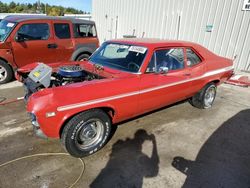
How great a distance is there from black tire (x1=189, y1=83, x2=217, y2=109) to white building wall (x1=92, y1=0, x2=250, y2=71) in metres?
3.85

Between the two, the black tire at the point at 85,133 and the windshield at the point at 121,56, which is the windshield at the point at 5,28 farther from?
the black tire at the point at 85,133

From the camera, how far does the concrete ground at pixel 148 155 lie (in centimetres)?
261

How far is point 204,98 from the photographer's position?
471 cm

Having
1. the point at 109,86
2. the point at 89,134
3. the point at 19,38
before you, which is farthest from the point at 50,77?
the point at 19,38

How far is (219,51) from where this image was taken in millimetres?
8375

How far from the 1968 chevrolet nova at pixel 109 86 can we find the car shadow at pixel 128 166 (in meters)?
0.35

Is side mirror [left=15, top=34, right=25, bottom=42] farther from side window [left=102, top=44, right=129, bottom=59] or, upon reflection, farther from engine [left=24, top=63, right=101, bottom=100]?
side window [left=102, top=44, right=129, bottom=59]

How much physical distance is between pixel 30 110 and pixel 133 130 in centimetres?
188

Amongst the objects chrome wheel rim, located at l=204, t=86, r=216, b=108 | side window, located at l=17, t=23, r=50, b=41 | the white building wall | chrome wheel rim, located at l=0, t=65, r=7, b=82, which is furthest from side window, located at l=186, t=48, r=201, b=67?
chrome wheel rim, located at l=0, t=65, r=7, b=82

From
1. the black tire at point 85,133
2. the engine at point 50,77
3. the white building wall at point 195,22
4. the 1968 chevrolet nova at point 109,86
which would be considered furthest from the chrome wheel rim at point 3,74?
the white building wall at point 195,22

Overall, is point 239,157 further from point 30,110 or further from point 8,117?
point 8,117

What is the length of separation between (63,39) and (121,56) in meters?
3.52

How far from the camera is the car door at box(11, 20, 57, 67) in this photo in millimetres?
5715

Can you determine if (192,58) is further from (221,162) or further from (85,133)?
(85,133)
